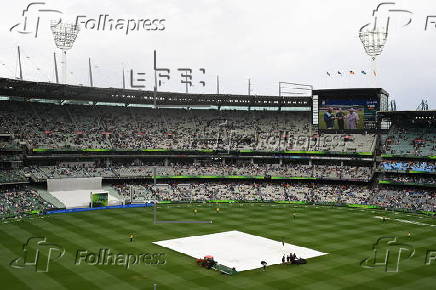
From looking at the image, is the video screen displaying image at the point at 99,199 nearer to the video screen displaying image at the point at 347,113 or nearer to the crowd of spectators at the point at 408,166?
the video screen displaying image at the point at 347,113

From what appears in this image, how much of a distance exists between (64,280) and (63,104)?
63716 millimetres

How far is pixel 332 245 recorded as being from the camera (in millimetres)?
Result: 46781

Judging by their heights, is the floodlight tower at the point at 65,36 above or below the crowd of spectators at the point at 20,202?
above

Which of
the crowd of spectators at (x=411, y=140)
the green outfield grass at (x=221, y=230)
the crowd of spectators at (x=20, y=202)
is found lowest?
the green outfield grass at (x=221, y=230)

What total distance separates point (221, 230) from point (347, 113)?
48.0 meters

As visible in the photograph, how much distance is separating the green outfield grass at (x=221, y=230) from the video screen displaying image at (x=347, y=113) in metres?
24.0

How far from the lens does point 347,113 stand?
8981cm

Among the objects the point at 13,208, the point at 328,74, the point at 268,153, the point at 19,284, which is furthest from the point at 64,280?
the point at 328,74

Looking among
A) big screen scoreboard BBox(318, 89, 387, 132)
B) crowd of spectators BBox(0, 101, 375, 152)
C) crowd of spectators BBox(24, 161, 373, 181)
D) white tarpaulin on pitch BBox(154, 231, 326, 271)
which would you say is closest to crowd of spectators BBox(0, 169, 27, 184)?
crowd of spectators BBox(24, 161, 373, 181)

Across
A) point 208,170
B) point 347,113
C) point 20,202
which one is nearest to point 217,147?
point 208,170

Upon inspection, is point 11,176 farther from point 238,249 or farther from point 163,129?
point 238,249

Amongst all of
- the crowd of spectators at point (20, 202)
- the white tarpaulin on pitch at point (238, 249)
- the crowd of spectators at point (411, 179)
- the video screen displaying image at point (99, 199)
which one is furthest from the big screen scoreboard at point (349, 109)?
the crowd of spectators at point (20, 202)

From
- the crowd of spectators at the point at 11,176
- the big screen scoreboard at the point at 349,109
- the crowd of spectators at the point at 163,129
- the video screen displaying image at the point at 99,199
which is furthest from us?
the big screen scoreboard at the point at 349,109

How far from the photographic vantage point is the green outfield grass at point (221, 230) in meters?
34.3
